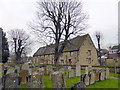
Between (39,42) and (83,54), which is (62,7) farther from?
(83,54)

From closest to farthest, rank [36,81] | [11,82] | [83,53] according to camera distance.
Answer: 1. [36,81]
2. [11,82]
3. [83,53]

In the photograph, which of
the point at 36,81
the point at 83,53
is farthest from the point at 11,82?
the point at 83,53

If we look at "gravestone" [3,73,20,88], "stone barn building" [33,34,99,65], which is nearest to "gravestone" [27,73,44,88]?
"gravestone" [3,73,20,88]

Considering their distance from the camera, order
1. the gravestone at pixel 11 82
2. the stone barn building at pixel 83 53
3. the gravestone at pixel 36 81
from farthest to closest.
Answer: the stone barn building at pixel 83 53, the gravestone at pixel 11 82, the gravestone at pixel 36 81

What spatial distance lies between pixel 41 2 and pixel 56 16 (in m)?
4.09

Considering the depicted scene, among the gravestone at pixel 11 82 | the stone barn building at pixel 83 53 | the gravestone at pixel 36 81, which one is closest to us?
the gravestone at pixel 36 81

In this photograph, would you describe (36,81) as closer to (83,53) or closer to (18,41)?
(83,53)

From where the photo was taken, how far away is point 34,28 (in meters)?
24.4

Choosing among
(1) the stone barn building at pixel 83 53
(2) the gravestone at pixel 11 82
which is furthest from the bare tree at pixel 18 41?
(2) the gravestone at pixel 11 82

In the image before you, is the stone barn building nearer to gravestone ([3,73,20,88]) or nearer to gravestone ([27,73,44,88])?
gravestone ([3,73,20,88])

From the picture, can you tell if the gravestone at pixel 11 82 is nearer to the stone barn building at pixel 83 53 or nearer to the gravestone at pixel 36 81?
the gravestone at pixel 36 81

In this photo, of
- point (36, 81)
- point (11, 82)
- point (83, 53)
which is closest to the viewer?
point (36, 81)

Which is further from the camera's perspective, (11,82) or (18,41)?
(18,41)

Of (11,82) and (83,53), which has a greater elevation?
(83,53)
